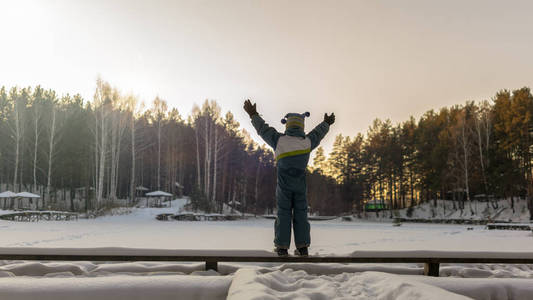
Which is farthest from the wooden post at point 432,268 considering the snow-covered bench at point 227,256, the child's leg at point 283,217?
the child's leg at point 283,217

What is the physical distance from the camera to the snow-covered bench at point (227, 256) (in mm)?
2336

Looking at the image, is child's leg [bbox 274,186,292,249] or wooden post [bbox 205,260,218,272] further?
child's leg [bbox 274,186,292,249]

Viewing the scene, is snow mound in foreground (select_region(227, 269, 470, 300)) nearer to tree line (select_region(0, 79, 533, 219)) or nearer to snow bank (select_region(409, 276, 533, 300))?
snow bank (select_region(409, 276, 533, 300))

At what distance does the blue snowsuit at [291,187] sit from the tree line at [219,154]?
2191 centimetres

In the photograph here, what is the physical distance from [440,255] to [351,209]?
1731 inches

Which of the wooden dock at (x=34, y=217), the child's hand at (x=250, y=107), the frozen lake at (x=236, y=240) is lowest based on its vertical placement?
the wooden dock at (x=34, y=217)

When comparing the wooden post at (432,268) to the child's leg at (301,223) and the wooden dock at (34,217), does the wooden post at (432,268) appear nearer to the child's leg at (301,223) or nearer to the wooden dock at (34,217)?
the child's leg at (301,223)

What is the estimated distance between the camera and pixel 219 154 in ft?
120

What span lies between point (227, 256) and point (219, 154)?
34.8 metres

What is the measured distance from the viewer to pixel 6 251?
238cm

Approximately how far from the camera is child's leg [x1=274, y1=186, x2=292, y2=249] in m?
3.00

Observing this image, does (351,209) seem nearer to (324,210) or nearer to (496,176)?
(324,210)

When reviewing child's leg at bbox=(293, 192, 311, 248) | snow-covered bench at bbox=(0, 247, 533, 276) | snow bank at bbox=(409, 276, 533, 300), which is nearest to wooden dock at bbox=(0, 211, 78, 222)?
snow-covered bench at bbox=(0, 247, 533, 276)

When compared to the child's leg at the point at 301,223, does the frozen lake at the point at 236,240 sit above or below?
below
